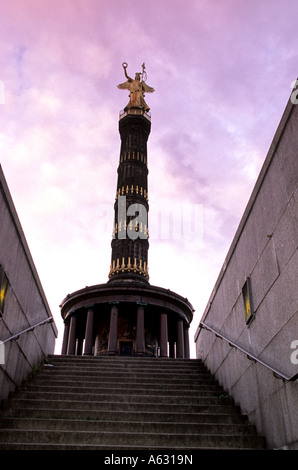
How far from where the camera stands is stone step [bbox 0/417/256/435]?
711 cm

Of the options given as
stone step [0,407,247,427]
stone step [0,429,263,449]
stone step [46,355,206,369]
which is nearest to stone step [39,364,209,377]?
stone step [46,355,206,369]

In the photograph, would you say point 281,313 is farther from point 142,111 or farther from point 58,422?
point 142,111

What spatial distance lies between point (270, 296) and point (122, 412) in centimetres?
357

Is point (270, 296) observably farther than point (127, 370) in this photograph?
No

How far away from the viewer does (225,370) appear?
9.83 m

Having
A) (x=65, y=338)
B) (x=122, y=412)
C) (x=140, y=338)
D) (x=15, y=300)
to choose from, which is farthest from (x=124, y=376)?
(x=65, y=338)

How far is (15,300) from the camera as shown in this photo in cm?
921

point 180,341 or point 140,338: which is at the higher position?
point 180,341

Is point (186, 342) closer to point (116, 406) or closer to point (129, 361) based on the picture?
point (129, 361)

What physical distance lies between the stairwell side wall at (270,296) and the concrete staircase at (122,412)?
61 cm

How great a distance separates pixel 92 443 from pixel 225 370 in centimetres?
428

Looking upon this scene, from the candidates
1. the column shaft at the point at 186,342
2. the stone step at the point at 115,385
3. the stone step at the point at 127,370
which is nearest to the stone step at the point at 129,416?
the stone step at the point at 115,385

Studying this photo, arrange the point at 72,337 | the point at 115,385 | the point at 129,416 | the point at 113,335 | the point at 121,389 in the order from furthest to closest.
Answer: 1. the point at 72,337
2. the point at 113,335
3. the point at 115,385
4. the point at 121,389
5. the point at 129,416
